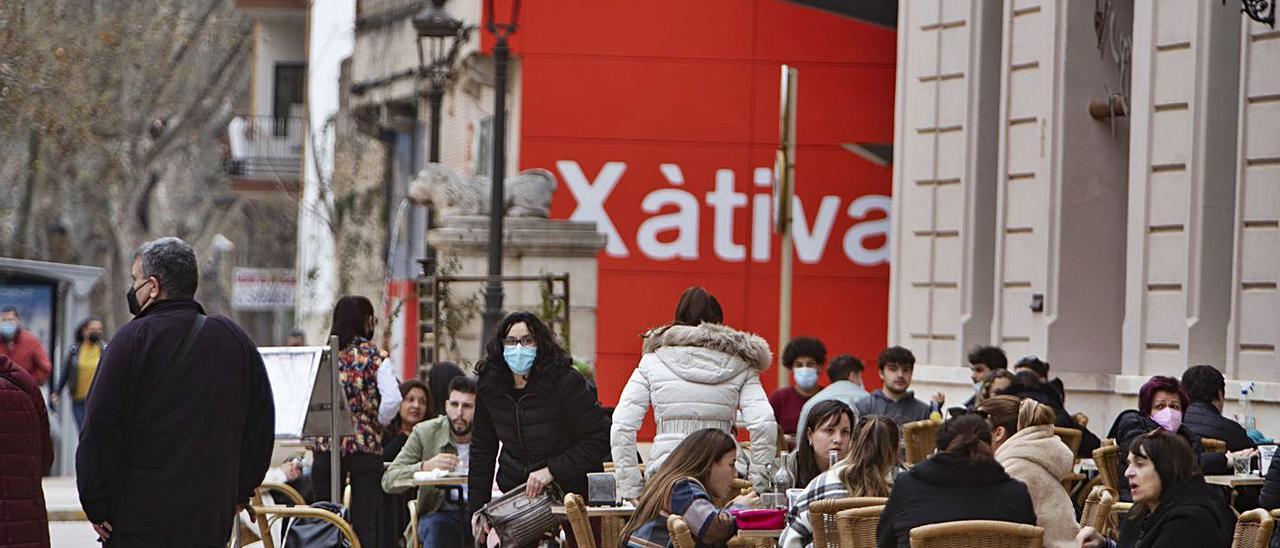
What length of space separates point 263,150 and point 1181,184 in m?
38.5

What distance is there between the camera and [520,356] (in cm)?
1173

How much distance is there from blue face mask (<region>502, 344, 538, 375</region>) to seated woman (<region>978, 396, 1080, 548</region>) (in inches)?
91.1

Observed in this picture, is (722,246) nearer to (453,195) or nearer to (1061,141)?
(453,195)

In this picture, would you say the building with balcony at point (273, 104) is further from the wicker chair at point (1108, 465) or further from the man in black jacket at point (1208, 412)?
the wicker chair at point (1108, 465)

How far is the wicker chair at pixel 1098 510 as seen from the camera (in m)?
10.4

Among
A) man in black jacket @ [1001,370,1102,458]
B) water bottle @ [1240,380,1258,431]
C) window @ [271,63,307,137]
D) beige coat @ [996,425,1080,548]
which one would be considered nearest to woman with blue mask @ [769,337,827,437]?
man in black jacket @ [1001,370,1102,458]

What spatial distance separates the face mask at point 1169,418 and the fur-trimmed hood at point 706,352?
3239 millimetres

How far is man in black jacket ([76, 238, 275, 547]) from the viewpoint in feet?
29.8

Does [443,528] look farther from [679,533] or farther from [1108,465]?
[679,533]

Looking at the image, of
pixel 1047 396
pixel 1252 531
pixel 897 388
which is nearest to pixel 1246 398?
pixel 897 388

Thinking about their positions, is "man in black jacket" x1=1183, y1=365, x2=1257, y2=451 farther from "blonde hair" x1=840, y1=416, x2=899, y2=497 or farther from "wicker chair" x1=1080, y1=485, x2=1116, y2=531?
"blonde hair" x1=840, y1=416, x2=899, y2=497

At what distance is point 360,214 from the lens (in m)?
42.2

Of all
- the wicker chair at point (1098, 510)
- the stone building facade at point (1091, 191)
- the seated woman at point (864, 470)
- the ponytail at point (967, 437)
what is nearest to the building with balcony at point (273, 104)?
the stone building facade at point (1091, 191)

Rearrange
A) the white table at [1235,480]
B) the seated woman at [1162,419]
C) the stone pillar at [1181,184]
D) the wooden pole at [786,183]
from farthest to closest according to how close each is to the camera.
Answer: the wooden pole at [786,183], the stone pillar at [1181,184], the seated woman at [1162,419], the white table at [1235,480]
